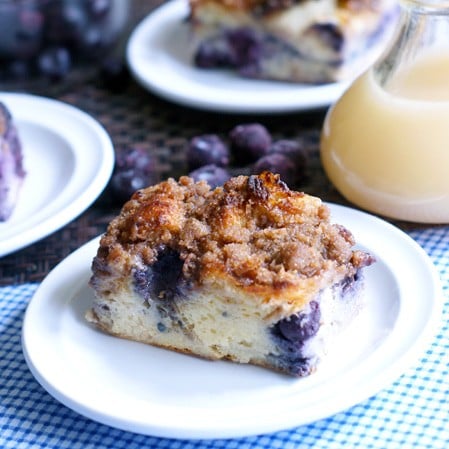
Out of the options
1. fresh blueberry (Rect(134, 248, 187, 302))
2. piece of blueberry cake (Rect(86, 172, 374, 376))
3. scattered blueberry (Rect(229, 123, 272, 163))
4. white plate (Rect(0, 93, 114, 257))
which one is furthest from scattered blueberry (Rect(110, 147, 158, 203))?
fresh blueberry (Rect(134, 248, 187, 302))

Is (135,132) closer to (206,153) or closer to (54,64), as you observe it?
(206,153)

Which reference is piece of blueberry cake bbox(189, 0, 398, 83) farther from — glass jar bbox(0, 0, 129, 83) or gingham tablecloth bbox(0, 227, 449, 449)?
gingham tablecloth bbox(0, 227, 449, 449)

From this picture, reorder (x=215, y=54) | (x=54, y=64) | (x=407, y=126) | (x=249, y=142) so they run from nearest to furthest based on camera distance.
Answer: (x=407, y=126), (x=249, y=142), (x=215, y=54), (x=54, y=64)

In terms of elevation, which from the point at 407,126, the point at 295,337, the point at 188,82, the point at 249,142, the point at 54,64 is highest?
the point at 407,126

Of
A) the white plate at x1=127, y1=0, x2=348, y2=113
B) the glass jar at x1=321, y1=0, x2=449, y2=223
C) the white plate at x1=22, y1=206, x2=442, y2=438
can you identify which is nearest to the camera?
the white plate at x1=22, y1=206, x2=442, y2=438

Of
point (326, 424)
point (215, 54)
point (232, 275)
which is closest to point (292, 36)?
point (215, 54)
